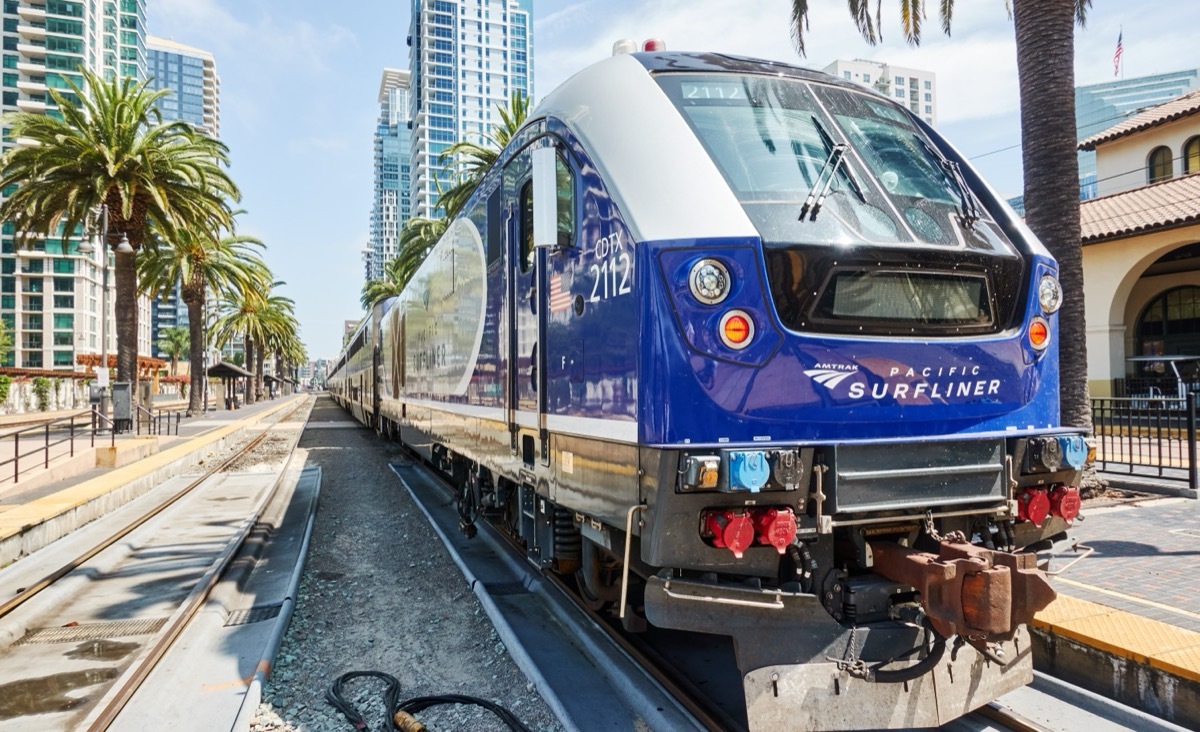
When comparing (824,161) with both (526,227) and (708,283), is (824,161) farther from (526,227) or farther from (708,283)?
(526,227)

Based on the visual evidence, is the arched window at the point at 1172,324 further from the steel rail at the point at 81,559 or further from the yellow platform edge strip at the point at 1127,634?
the steel rail at the point at 81,559

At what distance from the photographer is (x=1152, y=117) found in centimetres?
2230

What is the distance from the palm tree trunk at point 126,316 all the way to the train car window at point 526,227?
24.4 metres

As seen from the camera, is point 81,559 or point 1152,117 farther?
point 1152,117

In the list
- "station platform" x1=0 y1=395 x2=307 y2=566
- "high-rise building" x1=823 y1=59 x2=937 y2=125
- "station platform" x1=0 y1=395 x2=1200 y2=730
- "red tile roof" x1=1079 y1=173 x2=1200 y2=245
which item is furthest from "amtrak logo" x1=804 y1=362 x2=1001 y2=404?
"high-rise building" x1=823 y1=59 x2=937 y2=125

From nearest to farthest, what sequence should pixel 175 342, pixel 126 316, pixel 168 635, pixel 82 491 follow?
1. pixel 168 635
2. pixel 82 491
3. pixel 126 316
4. pixel 175 342

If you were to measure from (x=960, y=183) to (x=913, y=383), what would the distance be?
4.56ft

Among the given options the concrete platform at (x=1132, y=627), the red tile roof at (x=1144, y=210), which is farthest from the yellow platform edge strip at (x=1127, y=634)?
the red tile roof at (x=1144, y=210)

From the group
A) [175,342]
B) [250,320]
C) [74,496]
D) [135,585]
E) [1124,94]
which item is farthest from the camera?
[1124,94]

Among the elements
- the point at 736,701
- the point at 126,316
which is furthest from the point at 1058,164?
the point at 126,316

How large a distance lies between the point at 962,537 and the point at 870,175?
1892 millimetres

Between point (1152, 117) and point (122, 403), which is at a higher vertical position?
point (1152, 117)

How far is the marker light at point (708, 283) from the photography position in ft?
11.8

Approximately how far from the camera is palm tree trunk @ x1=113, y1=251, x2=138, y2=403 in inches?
1009
